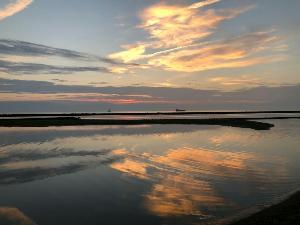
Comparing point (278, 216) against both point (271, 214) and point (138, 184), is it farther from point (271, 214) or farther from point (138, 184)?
point (138, 184)

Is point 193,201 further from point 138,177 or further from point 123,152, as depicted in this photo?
point 123,152

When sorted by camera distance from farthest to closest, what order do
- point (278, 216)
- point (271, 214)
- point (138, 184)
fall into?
point (138, 184), point (271, 214), point (278, 216)

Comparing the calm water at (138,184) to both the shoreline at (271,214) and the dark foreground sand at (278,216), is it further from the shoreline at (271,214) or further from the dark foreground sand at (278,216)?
the dark foreground sand at (278,216)

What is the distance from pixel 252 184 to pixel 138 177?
21.0 feet

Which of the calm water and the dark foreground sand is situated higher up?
the dark foreground sand

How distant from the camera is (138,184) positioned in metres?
17.5

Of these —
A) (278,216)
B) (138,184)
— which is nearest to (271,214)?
(278,216)

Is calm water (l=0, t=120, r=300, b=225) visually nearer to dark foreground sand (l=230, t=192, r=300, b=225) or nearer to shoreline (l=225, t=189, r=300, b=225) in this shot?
shoreline (l=225, t=189, r=300, b=225)

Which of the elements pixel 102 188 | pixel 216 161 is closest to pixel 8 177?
pixel 102 188

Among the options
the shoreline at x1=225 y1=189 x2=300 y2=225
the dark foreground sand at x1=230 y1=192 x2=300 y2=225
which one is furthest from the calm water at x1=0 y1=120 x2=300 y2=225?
the dark foreground sand at x1=230 y1=192 x2=300 y2=225

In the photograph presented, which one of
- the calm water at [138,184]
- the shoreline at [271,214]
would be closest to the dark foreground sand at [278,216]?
the shoreline at [271,214]

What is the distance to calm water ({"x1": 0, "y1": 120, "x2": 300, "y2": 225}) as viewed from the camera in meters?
12.7

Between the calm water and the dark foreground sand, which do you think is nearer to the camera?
the dark foreground sand

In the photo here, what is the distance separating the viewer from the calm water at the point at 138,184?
41.7 feet
